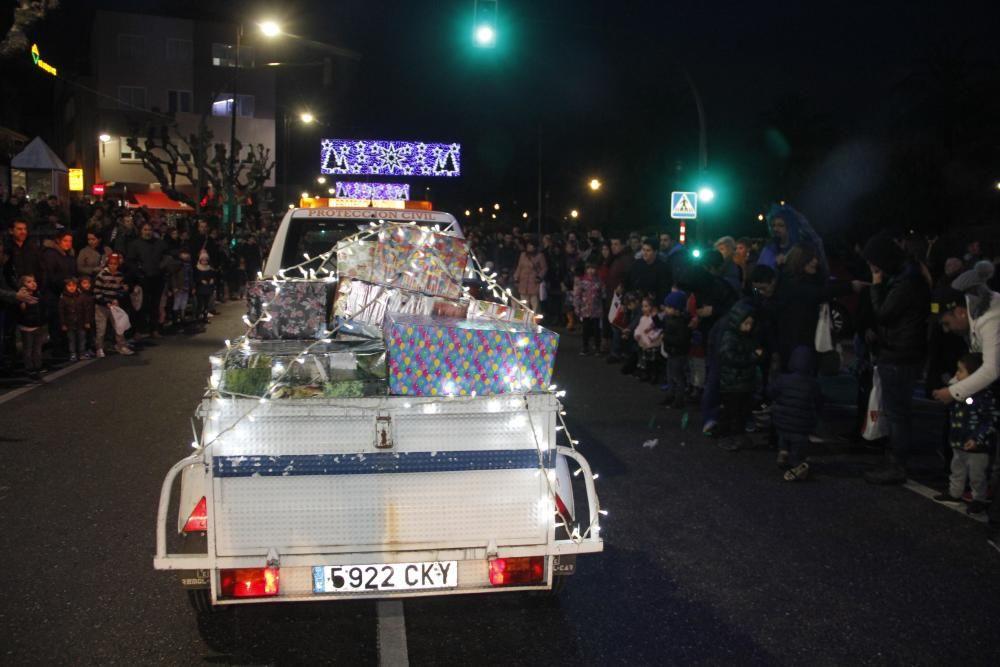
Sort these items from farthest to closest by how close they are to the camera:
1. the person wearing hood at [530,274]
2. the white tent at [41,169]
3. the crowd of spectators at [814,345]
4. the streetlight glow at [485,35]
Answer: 1. the white tent at [41,169]
2. the person wearing hood at [530,274]
3. the streetlight glow at [485,35]
4. the crowd of spectators at [814,345]

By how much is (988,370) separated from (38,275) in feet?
39.7

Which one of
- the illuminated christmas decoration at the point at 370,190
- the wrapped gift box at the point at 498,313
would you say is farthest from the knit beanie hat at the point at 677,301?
the illuminated christmas decoration at the point at 370,190

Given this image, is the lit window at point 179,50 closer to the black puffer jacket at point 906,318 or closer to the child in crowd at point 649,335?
the child in crowd at point 649,335

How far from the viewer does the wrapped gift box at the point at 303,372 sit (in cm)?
427

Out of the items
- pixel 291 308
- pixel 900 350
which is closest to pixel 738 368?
pixel 900 350

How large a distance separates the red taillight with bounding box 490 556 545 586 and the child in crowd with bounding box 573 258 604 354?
12.2m

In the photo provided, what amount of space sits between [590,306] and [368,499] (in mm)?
12757

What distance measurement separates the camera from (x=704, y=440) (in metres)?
9.72

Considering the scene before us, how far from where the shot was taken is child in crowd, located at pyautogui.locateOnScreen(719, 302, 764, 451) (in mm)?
9031

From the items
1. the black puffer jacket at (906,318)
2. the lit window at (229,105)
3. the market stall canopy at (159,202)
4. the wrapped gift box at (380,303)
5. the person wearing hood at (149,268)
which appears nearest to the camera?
the wrapped gift box at (380,303)

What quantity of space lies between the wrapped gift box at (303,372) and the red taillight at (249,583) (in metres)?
0.74

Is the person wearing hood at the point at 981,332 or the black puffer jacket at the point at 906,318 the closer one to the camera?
the person wearing hood at the point at 981,332

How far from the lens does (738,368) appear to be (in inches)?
359

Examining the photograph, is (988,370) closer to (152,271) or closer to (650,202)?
(152,271)
